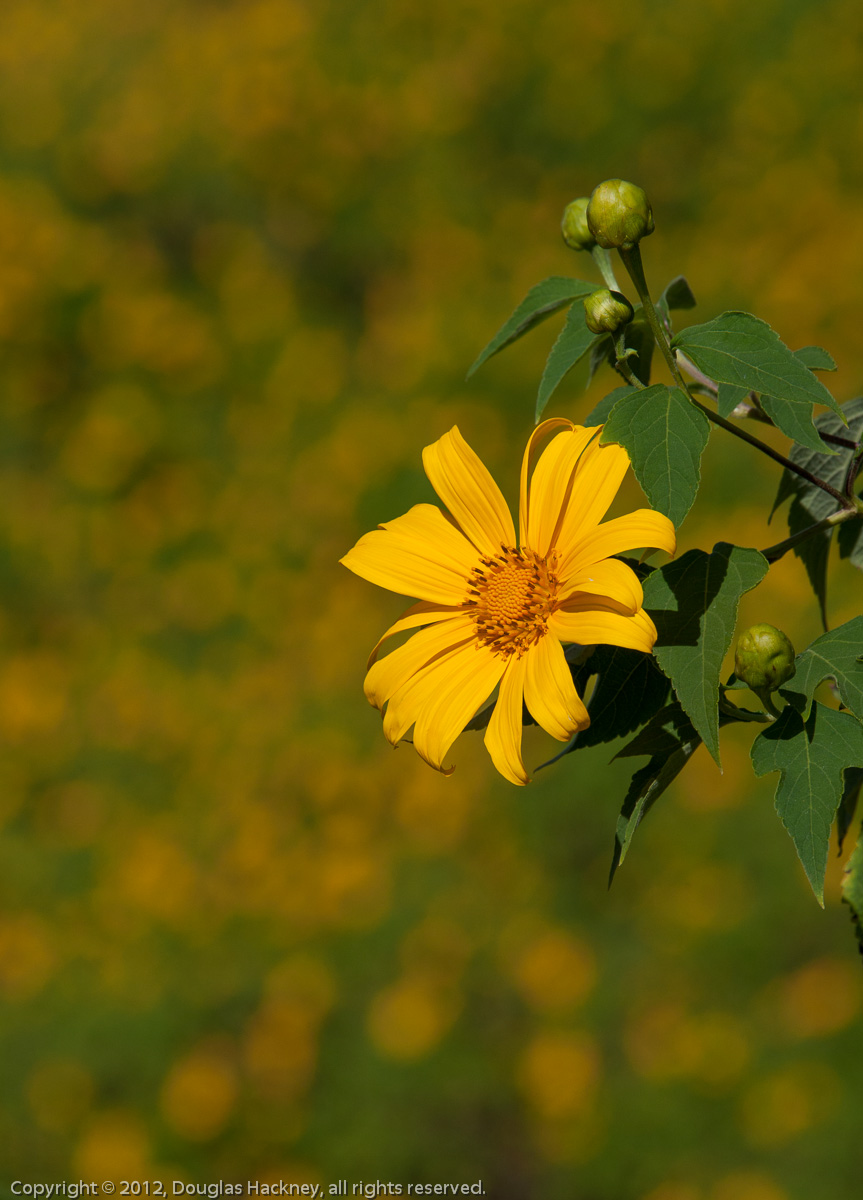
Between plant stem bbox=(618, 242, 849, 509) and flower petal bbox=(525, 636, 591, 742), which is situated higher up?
plant stem bbox=(618, 242, 849, 509)

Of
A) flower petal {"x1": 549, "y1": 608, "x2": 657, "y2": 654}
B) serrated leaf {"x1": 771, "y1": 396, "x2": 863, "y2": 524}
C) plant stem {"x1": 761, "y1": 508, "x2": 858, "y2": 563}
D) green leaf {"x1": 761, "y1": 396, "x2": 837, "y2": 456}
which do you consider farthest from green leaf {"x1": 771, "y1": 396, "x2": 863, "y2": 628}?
flower petal {"x1": 549, "y1": 608, "x2": 657, "y2": 654}

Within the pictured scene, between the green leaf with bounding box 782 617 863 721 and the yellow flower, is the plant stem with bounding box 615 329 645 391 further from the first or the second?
the green leaf with bounding box 782 617 863 721

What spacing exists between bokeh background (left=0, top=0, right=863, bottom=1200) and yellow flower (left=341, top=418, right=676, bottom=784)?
90.7 inches

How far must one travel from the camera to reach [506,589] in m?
1.10

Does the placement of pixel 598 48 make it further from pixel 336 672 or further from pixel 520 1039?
pixel 520 1039

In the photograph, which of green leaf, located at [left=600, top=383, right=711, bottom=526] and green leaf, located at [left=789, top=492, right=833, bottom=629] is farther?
green leaf, located at [left=789, top=492, right=833, bottom=629]

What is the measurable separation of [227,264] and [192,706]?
3606 mm

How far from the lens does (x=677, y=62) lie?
7.23m

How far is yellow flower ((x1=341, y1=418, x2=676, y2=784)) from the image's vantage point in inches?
37.1

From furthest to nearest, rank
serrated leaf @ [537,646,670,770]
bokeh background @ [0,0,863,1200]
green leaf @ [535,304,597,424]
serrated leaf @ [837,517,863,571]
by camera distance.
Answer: bokeh background @ [0,0,863,1200]
serrated leaf @ [837,517,863,571]
green leaf @ [535,304,597,424]
serrated leaf @ [537,646,670,770]

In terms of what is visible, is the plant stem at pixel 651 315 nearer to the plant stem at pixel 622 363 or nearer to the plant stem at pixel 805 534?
the plant stem at pixel 622 363

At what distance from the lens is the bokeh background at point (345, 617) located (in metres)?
3.86

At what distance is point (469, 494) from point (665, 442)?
0.33m

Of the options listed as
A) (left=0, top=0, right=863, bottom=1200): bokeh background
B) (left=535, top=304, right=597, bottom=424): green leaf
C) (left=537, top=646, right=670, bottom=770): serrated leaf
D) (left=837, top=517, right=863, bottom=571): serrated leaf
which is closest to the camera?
(left=537, top=646, right=670, bottom=770): serrated leaf
